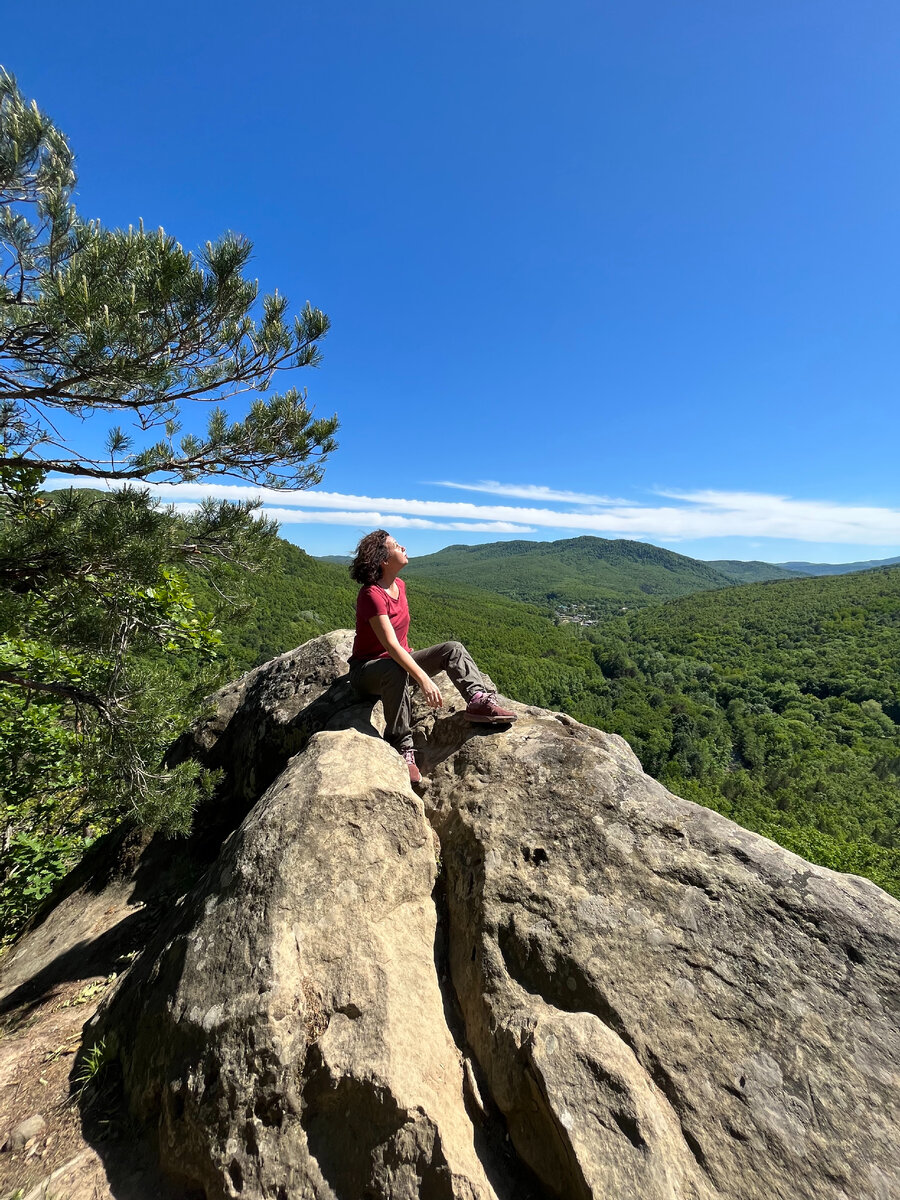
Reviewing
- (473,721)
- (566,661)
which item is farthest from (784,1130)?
(566,661)

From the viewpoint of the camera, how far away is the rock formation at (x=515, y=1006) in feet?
8.52

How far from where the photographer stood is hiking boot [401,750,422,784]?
491 cm

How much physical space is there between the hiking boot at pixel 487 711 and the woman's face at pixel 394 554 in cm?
153

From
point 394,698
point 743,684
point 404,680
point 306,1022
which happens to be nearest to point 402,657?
point 404,680

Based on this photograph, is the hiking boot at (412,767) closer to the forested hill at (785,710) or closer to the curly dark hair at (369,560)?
the curly dark hair at (369,560)

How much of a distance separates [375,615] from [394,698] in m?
0.89

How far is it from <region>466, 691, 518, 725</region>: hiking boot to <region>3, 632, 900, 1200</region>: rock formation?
725mm

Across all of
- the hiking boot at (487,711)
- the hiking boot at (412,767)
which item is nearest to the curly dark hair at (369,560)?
the hiking boot at (487,711)

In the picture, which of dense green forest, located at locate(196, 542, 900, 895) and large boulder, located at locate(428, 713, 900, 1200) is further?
dense green forest, located at locate(196, 542, 900, 895)

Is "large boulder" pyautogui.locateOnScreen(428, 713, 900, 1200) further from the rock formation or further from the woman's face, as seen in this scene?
the woman's face

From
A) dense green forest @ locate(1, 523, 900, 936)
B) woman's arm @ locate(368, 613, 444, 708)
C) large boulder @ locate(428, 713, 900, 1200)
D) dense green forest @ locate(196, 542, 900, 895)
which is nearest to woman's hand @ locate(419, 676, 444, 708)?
woman's arm @ locate(368, 613, 444, 708)

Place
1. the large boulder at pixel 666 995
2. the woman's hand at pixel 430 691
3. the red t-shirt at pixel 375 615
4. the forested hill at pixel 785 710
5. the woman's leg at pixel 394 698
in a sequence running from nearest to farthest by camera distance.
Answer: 1. the large boulder at pixel 666 995
2. the woman's hand at pixel 430 691
3. the red t-shirt at pixel 375 615
4. the woman's leg at pixel 394 698
5. the forested hill at pixel 785 710

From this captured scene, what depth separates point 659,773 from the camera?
63.0m

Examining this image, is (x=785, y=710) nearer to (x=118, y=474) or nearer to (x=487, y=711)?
(x=487, y=711)
